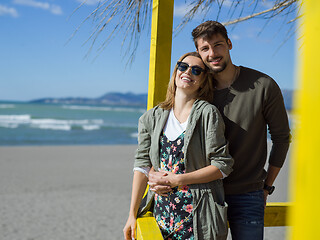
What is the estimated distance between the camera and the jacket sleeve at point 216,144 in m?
1.63

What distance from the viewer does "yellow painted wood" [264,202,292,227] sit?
233 cm

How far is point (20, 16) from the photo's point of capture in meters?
52.3

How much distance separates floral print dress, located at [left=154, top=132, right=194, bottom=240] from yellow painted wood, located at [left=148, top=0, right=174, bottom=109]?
0.39m

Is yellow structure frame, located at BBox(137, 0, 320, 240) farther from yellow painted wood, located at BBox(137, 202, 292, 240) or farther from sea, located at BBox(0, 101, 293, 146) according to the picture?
sea, located at BBox(0, 101, 293, 146)

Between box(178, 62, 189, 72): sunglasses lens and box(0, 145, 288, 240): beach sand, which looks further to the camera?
box(0, 145, 288, 240): beach sand

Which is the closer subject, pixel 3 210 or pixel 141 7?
pixel 141 7

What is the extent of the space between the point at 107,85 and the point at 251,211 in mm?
57337

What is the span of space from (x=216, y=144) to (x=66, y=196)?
7.33m

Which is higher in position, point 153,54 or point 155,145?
point 153,54

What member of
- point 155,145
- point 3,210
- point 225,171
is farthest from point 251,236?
point 3,210

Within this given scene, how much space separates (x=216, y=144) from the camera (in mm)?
1630

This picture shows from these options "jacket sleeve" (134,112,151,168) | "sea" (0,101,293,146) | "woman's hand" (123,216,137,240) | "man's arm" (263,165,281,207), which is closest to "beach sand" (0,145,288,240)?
"man's arm" (263,165,281,207)

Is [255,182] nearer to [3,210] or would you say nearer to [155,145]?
[155,145]

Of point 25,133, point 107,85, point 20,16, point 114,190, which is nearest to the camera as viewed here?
point 114,190
